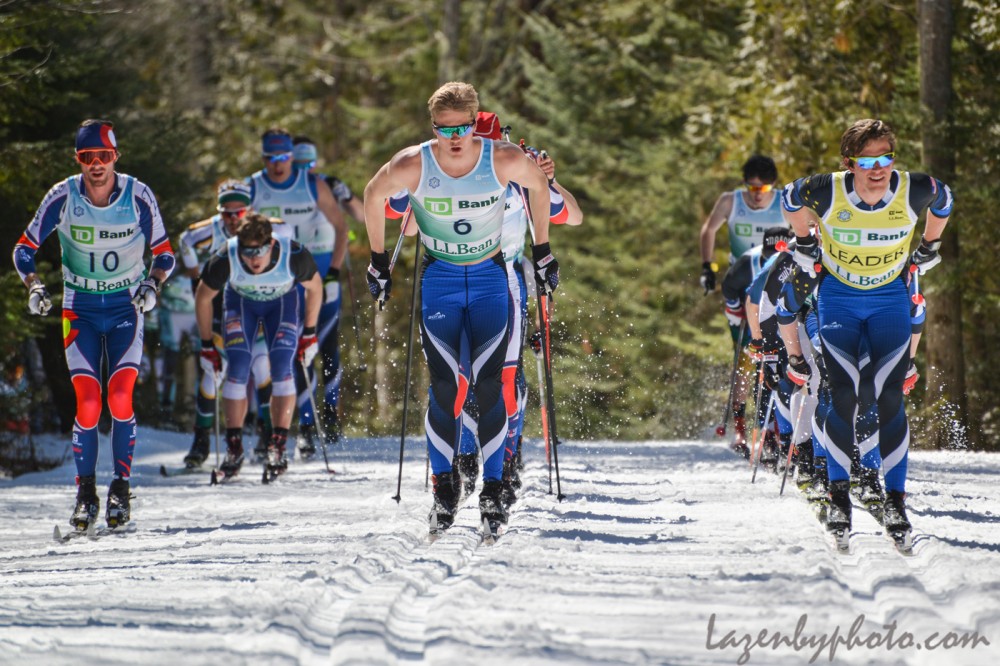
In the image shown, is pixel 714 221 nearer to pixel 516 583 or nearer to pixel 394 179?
pixel 394 179

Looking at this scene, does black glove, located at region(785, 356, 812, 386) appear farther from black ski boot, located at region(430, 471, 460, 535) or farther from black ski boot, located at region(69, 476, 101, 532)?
black ski boot, located at region(69, 476, 101, 532)

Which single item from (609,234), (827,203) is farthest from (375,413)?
(827,203)

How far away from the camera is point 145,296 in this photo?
8.51 meters

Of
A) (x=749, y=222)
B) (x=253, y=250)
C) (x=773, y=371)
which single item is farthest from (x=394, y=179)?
(x=749, y=222)

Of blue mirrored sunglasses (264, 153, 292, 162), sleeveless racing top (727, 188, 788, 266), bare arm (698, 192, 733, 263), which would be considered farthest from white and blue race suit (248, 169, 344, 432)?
sleeveless racing top (727, 188, 788, 266)

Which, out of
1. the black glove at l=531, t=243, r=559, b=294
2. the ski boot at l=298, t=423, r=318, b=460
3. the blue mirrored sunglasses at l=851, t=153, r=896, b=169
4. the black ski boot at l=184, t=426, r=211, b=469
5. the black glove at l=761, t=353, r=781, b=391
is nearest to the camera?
the blue mirrored sunglasses at l=851, t=153, r=896, b=169

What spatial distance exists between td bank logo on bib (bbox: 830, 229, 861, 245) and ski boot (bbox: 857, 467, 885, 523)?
120cm

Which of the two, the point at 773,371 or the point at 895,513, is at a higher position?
the point at 773,371

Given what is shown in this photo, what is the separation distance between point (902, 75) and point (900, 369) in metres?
12.0

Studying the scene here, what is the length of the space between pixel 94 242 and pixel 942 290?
9.07 m

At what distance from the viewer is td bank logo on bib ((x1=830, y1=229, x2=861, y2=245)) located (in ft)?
23.4

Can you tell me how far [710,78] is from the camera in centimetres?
2386

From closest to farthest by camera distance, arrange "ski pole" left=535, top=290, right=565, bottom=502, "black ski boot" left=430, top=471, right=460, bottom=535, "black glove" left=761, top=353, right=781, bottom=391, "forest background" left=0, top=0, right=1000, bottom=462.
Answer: "black ski boot" left=430, top=471, right=460, bottom=535, "ski pole" left=535, top=290, right=565, bottom=502, "black glove" left=761, top=353, right=781, bottom=391, "forest background" left=0, top=0, right=1000, bottom=462

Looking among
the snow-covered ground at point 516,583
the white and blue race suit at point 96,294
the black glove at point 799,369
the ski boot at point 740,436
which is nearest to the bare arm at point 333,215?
the ski boot at point 740,436
